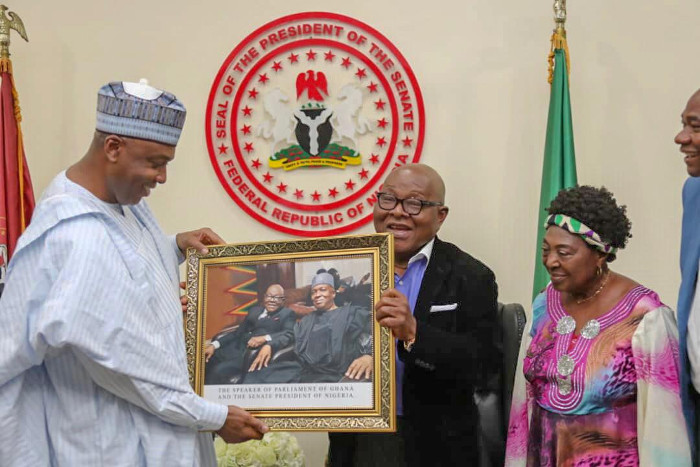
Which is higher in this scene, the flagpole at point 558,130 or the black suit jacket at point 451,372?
the flagpole at point 558,130

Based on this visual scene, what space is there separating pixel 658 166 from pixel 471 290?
5.61 feet

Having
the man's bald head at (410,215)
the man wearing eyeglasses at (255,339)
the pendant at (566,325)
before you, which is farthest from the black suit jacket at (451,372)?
the man wearing eyeglasses at (255,339)

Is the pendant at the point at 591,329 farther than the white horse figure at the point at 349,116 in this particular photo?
No

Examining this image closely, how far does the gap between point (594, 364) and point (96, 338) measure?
4.81 ft

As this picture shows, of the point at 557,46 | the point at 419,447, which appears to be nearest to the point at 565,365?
the point at 419,447

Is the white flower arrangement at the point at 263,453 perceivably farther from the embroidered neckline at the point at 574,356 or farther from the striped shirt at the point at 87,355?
the embroidered neckline at the point at 574,356

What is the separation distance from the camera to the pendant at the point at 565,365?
2699 millimetres

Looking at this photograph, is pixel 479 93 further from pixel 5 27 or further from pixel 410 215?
pixel 5 27

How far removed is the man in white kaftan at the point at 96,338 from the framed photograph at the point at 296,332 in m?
0.32

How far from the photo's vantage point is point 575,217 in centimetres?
283

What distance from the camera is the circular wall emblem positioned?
4594mm

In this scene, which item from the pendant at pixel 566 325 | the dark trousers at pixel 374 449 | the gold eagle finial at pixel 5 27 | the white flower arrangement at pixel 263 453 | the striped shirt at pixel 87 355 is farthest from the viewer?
the gold eagle finial at pixel 5 27

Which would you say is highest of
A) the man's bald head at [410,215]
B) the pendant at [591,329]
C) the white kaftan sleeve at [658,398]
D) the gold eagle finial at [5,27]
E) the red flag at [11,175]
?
the gold eagle finial at [5,27]

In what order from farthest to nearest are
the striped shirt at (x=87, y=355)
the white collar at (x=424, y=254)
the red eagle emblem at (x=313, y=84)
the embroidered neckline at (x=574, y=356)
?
the red eagle emblem at (x=313, y=84)
the white collar at (x=424, y=254)
the embroidered neckline at (x=574, y=356)
the striped shirt at (x=87, y=355)
